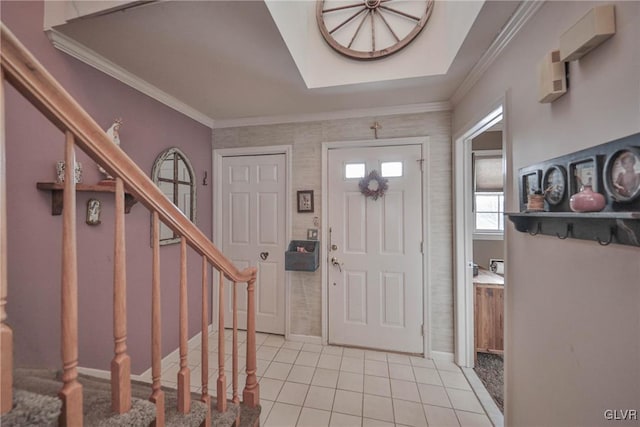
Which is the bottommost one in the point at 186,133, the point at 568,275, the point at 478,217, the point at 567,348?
the point at 567,348

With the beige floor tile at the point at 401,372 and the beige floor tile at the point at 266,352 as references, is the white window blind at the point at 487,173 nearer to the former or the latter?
the beige floor tile at the point at 401,372

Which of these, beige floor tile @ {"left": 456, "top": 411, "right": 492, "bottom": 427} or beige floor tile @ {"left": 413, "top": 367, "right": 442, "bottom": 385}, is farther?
beige floor tile @ {"left": 413, "top": 367, "right": 442, "bottom": 385}

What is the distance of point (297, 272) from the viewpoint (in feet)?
8.88

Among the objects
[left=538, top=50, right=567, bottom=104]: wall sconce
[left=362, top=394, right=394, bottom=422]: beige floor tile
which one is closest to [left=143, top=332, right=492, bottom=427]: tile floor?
[left=362, top=394, right=394, bottom=422]: beige floor tile

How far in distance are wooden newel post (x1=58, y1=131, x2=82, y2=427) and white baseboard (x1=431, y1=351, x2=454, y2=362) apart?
2.54 metres

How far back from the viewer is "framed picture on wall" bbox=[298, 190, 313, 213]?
2.65 meters

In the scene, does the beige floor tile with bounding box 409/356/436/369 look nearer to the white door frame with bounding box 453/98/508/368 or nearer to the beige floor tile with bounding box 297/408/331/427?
the white door frame with bounding box 453/98/508/368

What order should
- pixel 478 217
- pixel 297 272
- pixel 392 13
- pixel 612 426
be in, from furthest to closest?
pixel 478 217 < pixel 297 272 < pixel 392 13 < pixel 612 426

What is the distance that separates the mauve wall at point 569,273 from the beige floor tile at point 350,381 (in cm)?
97

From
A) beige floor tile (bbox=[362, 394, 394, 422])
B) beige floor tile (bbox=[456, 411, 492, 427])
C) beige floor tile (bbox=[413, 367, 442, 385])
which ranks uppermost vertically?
beige floor tile (bbox=[413, 367, 442, 385])

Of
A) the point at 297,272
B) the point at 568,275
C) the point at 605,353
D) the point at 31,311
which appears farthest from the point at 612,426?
the point at 31,311

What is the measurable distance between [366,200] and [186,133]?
6.25ft

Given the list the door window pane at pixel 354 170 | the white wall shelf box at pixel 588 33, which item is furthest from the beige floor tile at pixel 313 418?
the white wall shelf box at pixel 588 33

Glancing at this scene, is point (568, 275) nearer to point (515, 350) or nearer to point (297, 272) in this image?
point (515, 350)
